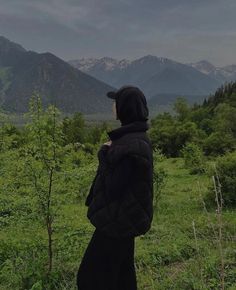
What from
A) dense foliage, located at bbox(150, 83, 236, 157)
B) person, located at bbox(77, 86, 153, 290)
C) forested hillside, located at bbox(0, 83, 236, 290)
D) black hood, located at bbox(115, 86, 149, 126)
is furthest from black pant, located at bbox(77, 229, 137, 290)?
dense foliage, located at bbox(150, 83, 236, 157)

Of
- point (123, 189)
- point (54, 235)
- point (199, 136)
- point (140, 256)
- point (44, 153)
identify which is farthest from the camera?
point (199, 136)

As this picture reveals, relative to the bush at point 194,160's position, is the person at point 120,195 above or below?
above

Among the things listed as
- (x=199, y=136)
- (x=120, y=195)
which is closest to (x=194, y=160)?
(x=199, y=136)

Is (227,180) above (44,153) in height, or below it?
below

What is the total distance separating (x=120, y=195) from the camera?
4133 mm

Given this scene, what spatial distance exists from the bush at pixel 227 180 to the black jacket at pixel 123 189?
33.6ft

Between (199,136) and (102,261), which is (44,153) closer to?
(102,261)

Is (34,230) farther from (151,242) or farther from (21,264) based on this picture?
(151,242)

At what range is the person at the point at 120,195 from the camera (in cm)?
412

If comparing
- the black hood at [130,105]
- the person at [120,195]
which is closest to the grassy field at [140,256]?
the person at [120,195]

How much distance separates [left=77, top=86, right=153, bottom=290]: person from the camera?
4121 mm

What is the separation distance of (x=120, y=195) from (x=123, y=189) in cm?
6

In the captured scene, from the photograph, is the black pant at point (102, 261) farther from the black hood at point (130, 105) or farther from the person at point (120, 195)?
the black hood at point (130, 105)

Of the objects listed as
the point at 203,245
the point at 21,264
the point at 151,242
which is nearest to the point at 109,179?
the point at 21,264
